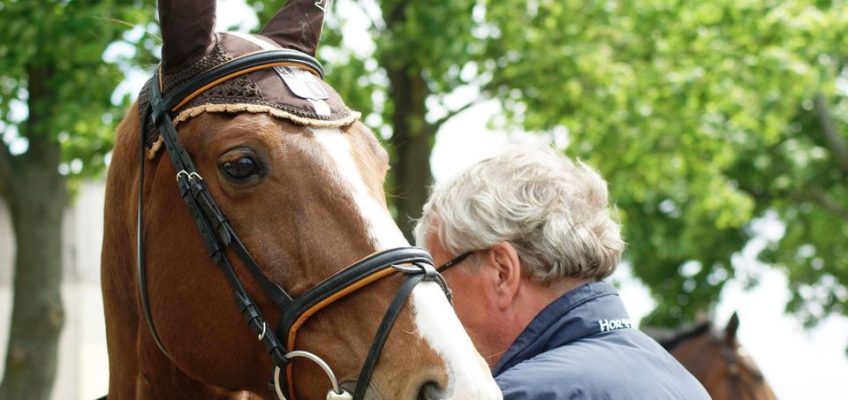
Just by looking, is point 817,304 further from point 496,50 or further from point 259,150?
point 259,150

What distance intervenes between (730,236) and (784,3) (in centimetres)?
966

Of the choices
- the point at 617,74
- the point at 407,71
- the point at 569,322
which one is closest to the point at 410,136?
the point at 407,71

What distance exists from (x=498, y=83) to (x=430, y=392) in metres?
8.84

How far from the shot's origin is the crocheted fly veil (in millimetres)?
2492

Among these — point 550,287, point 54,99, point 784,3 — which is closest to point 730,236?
point 784,3

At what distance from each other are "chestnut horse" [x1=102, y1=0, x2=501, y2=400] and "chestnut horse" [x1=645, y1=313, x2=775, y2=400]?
5234 mm

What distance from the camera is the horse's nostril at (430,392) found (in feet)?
6.84

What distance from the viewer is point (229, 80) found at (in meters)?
2.57

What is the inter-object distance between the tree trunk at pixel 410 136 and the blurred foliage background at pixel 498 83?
19 millimetres

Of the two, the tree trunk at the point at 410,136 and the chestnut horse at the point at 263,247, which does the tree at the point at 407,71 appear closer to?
the tree trunk at the point at 410,136

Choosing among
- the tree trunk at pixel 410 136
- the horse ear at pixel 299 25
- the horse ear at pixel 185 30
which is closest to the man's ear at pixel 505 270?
the horse ear at pixel 299 25

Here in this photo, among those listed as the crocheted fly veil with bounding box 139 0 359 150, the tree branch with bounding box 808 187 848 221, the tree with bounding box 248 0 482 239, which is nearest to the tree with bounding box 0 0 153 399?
the tree with bounding box 248 0 482 239

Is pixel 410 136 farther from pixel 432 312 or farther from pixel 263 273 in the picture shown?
pixel 432 312

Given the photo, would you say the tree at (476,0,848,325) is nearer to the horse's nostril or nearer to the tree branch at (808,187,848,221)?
the tree branch at (808,187,848,221)
